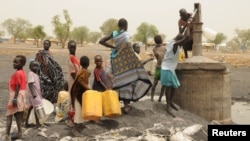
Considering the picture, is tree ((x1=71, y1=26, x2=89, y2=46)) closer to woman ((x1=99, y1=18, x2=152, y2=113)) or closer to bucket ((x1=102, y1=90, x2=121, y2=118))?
woman ((x1=99, y1=18, x2=152, y2=113))

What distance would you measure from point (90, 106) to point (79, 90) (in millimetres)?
373

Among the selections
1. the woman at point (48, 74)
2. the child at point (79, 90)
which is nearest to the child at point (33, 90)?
the child at point (79, 90)

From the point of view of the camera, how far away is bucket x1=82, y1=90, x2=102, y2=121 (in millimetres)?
5121

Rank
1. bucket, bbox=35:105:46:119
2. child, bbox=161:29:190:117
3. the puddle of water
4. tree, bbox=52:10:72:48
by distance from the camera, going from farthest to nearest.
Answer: tree, bbox=52:10:72:48 → the puddle of water → child, bbox=161:29:190:117 → bucket, bbox=35:105:46:119

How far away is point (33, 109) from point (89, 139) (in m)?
1.36

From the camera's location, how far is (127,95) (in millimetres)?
6188

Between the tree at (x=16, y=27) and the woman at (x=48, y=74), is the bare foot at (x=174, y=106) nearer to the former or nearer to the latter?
the woman at (x=48, y=74)

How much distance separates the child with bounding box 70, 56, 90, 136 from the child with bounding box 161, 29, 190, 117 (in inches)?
66.0

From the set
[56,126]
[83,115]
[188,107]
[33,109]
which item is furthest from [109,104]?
[188,107]

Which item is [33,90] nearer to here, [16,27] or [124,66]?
[124,66]

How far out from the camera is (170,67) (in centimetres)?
640

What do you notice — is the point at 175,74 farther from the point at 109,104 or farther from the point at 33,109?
the point at 33,109

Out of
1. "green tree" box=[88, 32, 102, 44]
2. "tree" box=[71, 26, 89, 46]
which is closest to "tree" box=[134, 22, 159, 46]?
"tree" box=[71, 26, 89, 46]

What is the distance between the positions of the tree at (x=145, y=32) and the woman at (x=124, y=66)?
78955mm
